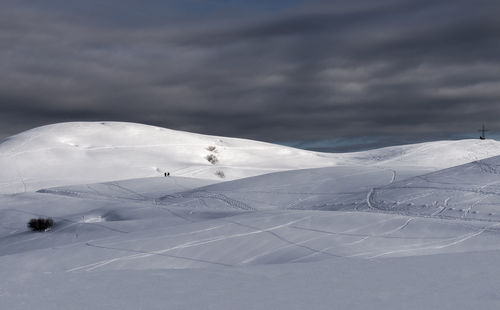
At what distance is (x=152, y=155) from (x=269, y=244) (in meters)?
53.0

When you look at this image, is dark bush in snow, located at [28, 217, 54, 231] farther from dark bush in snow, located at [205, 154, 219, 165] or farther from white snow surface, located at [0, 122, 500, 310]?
dark bush in snow, located at [205, 154, 219, 165]

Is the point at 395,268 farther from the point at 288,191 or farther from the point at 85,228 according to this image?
the point at 288,191

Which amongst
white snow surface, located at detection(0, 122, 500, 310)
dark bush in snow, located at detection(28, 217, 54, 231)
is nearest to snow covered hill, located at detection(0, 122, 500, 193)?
white snow surface, located at detection(0, 122, 500, 310)

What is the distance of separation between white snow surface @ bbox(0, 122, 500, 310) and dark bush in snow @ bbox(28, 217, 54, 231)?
0.39 meters

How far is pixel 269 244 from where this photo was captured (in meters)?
16.9

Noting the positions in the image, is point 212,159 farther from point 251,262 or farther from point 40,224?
point 251,262

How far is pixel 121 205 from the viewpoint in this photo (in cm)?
2847

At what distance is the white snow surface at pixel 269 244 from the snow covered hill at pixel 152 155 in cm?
2069

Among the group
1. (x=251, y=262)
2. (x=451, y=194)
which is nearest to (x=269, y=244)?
(x=251, y=262)

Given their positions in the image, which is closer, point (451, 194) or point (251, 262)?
point (251, 262)

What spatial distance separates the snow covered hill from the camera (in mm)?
60250

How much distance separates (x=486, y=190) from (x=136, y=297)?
16697 mm

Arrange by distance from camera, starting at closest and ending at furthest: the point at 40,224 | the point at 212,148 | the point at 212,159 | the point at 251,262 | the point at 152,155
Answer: the point at 251,262, the point at 40,224, the point at 152,155, the point at 212,159, the point at 212,148

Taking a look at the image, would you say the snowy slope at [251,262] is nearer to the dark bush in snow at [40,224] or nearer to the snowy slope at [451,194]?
the dark bush in snow at [40,224]
